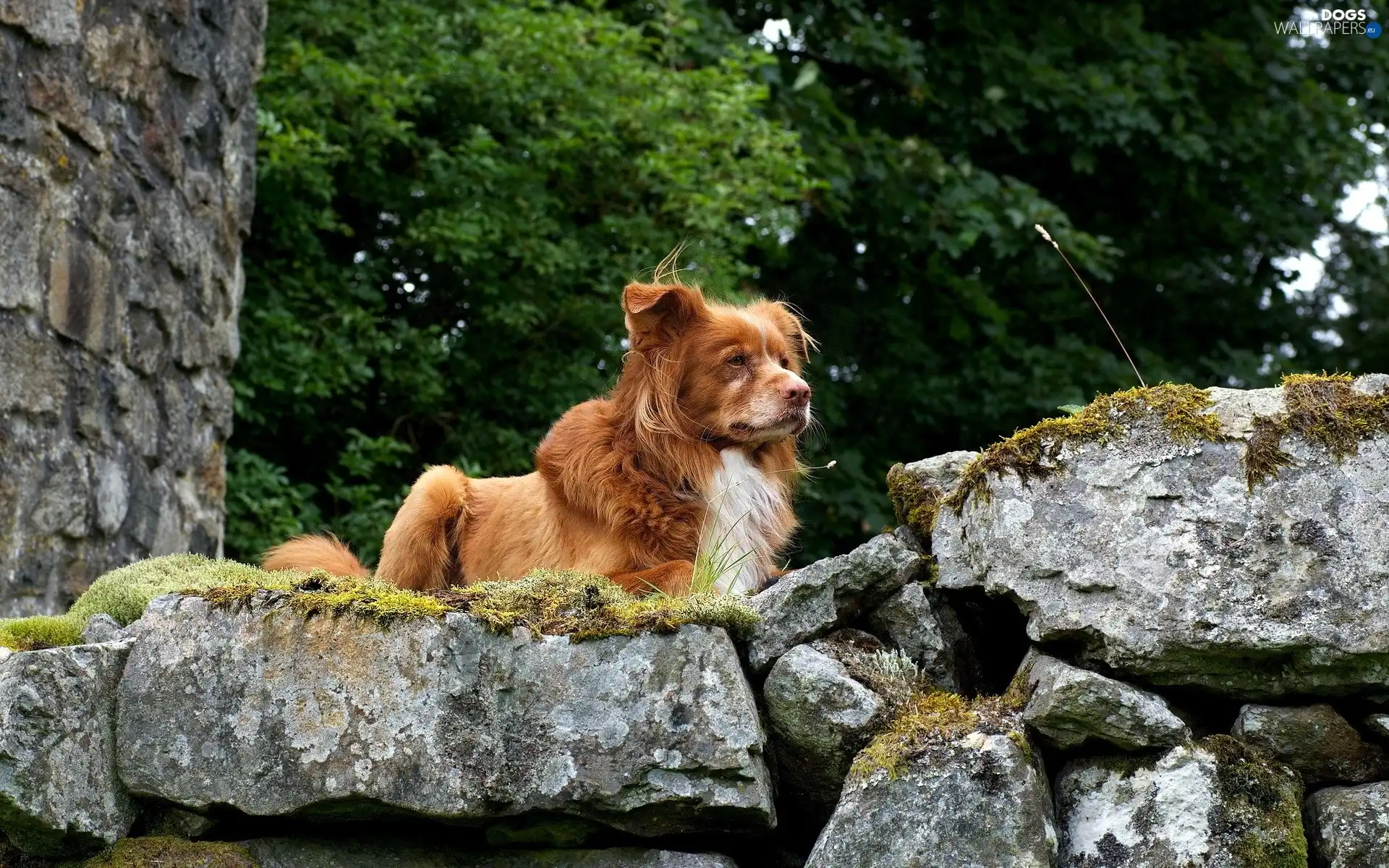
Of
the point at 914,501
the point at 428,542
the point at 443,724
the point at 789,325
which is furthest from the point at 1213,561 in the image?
the point at 428,542

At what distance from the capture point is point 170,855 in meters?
3.16

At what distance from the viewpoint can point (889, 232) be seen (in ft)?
38.6

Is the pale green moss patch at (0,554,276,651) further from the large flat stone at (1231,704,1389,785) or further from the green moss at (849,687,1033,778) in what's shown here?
the large flat stone at (1231,704,1389,785)

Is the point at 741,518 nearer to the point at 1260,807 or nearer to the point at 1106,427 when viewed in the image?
the point at 1106,427

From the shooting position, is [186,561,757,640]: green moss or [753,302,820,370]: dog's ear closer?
[186,561,757,640]: green moss

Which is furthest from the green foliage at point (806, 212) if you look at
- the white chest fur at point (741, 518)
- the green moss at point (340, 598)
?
the green moss at point (340, 598)

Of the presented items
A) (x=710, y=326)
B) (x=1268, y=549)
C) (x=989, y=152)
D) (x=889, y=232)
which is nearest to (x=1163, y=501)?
(x=1268, y=549)

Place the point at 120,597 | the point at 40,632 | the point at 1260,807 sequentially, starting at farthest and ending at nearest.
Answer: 1. the point at 120,597
2. the point at 40,632
3. the point at 1260,807

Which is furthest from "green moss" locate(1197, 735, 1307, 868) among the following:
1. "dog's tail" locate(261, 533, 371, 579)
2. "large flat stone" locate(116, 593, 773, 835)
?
"dog's tail" locate(261, 533, 371, 579)

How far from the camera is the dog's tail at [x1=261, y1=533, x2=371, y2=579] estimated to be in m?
5.01

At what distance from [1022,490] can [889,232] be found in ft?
28.5

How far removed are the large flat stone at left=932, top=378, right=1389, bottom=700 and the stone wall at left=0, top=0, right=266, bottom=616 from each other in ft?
12.4

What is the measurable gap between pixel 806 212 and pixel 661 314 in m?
7.74

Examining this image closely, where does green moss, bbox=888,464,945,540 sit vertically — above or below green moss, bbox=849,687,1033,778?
above
